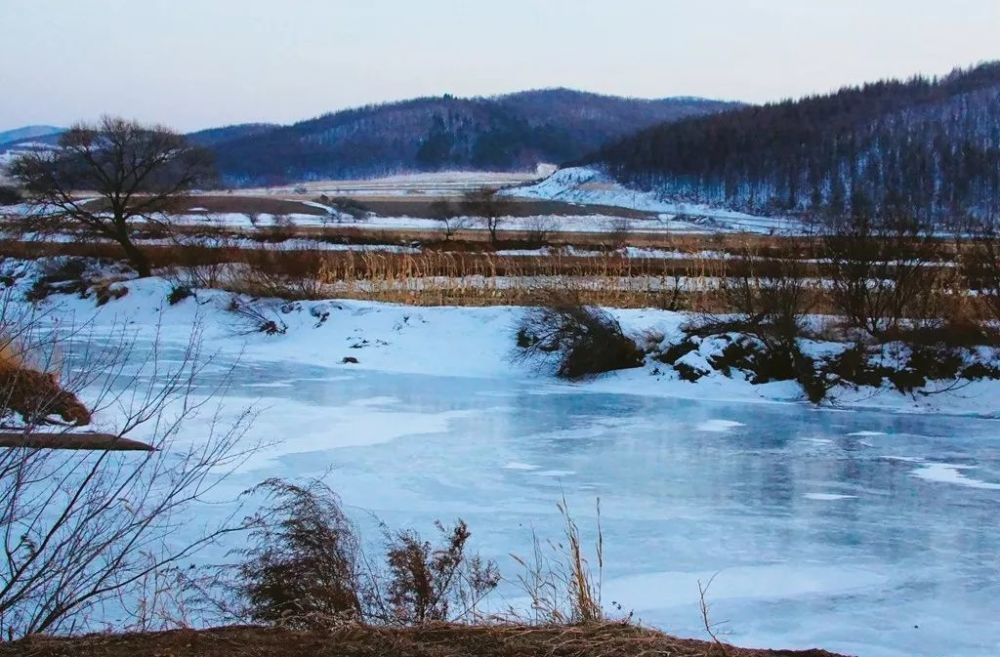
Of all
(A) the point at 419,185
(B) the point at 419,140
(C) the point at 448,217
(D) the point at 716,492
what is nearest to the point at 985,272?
→ (D) the point at 716,492

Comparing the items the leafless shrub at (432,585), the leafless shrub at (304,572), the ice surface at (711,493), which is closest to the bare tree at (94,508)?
the leafless shrub at (304,572)

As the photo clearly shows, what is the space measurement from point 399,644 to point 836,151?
295ft

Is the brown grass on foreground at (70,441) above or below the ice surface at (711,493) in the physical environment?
above

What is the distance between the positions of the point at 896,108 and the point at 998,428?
316 feet

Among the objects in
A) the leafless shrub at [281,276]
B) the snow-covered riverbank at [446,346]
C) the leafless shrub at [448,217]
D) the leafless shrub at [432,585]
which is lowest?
the snow-covered riverbank at [446,346]

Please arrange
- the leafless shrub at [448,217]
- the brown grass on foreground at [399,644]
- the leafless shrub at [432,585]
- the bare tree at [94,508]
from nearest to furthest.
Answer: the brown grass on foreground at [399,644] → the bare tree at [94,508] → the leafless shrub at [432,585] → the leafless shrub at [448,217]

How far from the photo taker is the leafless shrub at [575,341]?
67.7ft

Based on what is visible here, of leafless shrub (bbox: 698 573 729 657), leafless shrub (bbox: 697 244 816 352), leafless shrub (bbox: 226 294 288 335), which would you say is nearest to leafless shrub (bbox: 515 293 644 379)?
leafless shrub (bbox: 697 244 816 352)

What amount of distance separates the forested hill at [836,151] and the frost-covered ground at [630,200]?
2222 mm

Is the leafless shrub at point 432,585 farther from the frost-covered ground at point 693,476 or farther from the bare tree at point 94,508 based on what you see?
the bare tree at point 94,508

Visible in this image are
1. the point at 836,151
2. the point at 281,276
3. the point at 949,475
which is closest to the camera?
the point at 949,475

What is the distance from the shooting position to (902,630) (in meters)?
6.72

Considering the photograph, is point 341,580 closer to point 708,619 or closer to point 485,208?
point 708,619

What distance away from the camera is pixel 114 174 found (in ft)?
110
